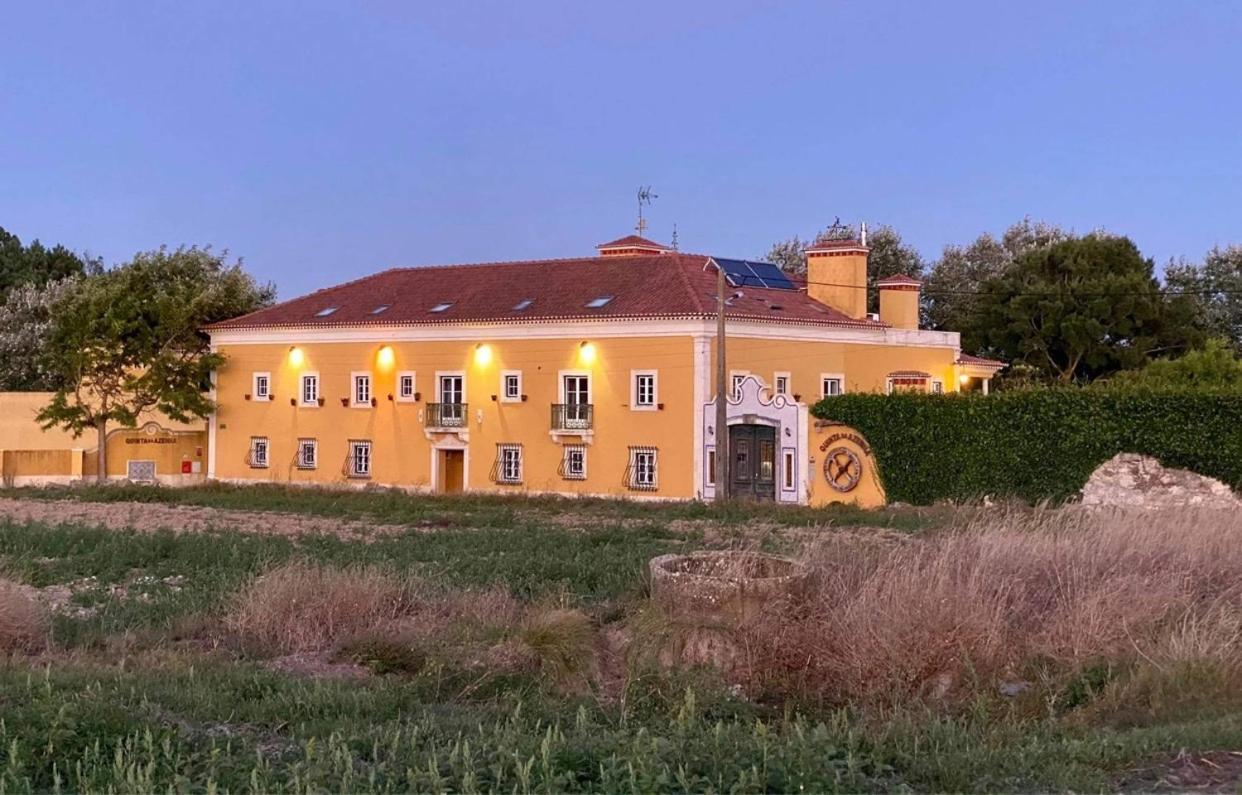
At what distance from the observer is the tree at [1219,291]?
56.1m

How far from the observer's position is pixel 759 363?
3850 cm

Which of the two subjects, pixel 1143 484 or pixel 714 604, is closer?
pixel 714 604

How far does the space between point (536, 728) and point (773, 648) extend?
3.07 meters

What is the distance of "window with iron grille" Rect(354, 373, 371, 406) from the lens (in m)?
43.4

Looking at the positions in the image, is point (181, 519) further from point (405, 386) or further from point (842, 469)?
point (842, 469)

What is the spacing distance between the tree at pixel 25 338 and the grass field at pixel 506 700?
4153 cm

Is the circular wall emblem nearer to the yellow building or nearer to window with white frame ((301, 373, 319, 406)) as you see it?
the yellow building

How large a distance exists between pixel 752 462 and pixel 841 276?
27.8ft

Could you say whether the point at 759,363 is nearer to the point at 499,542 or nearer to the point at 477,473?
the point at 477,473

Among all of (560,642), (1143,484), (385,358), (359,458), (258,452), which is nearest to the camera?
(560,642)

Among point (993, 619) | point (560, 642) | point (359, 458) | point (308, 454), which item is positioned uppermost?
point (308, 454)

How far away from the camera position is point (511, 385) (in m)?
40.8

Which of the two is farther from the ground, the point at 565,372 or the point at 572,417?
the point at 565,372

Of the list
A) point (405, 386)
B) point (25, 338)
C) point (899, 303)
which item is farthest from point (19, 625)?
point (25, 338)
